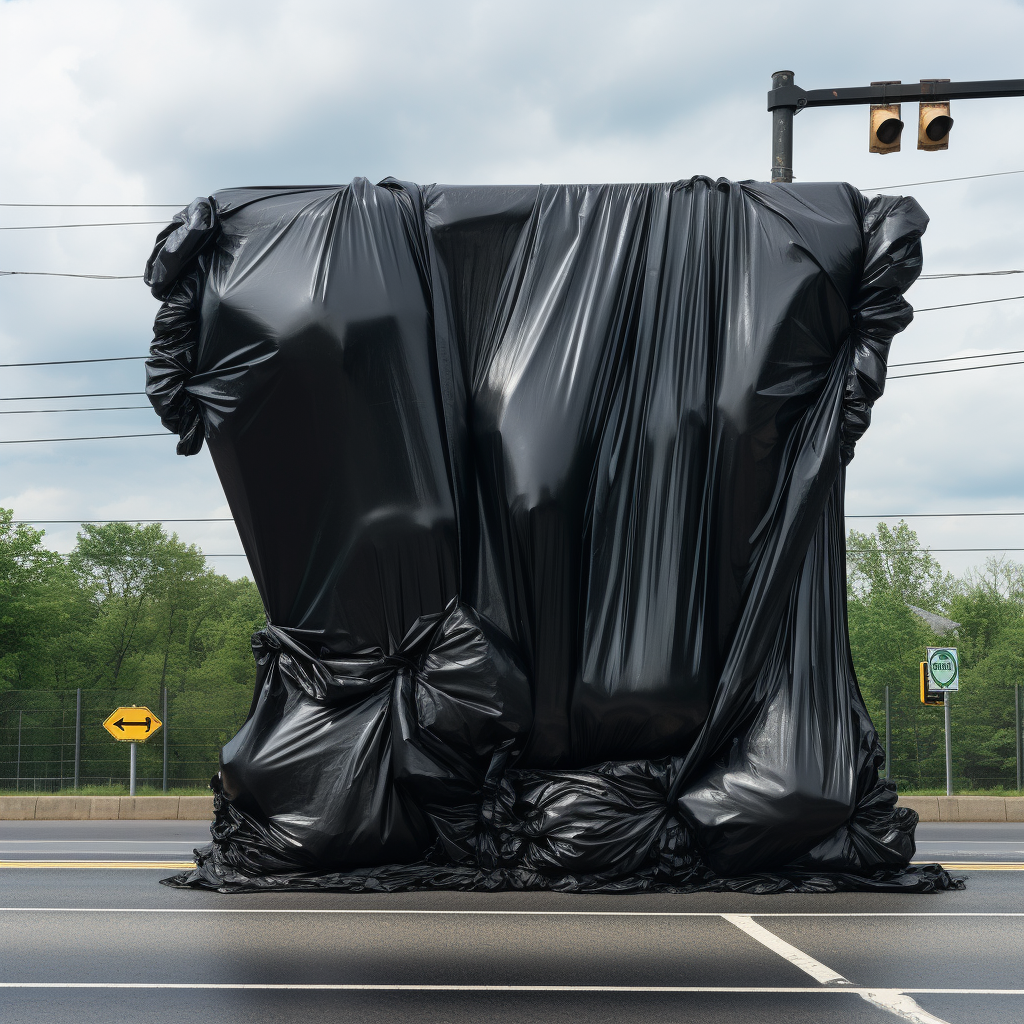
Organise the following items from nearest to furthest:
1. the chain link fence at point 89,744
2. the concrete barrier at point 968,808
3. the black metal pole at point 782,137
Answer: the black metal pole at point 782,137
the concrete barrier at point 968,808
the chain link fence at point 89,744

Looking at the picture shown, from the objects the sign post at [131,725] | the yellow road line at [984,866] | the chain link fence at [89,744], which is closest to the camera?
the yellow road line at [984,866]

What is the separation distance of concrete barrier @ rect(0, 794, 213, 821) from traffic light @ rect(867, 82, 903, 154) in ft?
36.2

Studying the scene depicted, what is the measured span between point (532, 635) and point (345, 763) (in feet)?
4.62

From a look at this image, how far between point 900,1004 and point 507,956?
67.2 inches

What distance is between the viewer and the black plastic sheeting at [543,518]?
628cm

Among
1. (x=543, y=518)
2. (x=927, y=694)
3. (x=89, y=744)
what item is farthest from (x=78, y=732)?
(x=927, y=694)

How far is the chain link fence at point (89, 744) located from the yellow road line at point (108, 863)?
7108mm

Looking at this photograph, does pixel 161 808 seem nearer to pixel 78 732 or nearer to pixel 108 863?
pixel 78 732

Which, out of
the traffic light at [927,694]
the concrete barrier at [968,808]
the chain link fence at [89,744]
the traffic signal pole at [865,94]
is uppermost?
the traffic signal pole at [865,94]

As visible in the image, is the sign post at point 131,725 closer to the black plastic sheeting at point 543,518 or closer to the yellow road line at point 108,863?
the yellow road line at point 108,863

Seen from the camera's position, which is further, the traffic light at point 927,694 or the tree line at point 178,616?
the tree line at point 178,616

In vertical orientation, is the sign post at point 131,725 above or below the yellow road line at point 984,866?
above

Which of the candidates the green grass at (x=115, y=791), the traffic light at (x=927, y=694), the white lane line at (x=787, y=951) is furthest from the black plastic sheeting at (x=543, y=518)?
the green grass at (x=115, y=791)

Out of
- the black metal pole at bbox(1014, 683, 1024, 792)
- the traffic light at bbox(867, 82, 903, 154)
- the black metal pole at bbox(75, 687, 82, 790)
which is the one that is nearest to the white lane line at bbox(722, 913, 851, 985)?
the traffic light at bbox(867, 82, 903, 154)
